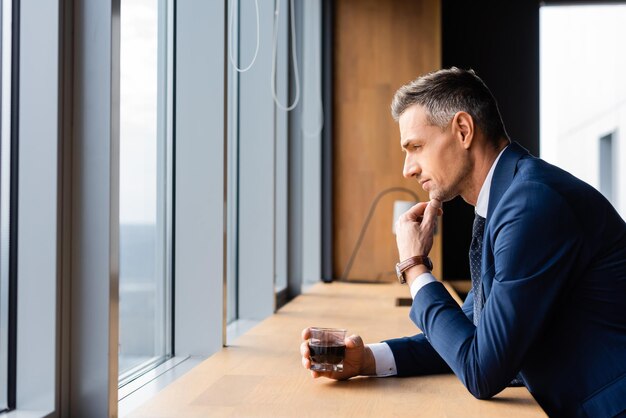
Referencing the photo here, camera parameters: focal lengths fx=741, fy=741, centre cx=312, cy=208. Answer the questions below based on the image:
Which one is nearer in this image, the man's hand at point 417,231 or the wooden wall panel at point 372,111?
the man's hand at point 417,231

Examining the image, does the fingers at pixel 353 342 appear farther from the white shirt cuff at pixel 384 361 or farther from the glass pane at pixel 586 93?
the glass pane at pixel 586 93

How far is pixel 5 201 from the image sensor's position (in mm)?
1301

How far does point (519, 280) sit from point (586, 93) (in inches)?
233

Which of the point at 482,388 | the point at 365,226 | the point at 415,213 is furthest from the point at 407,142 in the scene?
the point at 365,226

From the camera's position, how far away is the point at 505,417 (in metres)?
1.37

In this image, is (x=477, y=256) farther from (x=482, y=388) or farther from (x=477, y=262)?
(x=482, y=388)

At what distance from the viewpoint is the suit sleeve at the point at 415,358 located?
5.65 feet

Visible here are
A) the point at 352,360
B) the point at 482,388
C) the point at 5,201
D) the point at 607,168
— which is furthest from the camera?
the point at 607,168

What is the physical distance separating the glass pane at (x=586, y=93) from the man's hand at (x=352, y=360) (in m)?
3.64

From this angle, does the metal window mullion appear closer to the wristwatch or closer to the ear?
the wristwatch

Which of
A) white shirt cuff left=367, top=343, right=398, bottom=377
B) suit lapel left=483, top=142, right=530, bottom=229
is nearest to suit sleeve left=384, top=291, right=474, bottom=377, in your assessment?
white shirt cuff left=367, top=343, right=398, bottom=377

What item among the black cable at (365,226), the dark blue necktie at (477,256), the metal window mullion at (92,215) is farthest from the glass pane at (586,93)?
the metal window mullion at (92,215)

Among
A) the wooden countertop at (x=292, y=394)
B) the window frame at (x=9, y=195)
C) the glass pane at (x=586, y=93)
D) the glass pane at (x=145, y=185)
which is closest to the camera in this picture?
the window frame at (x=9, y=195)

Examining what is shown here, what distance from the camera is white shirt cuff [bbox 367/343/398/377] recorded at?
1.71 metres
